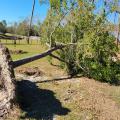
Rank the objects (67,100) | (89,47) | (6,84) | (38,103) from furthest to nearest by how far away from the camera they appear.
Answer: (89,47) → (67,100) → (38,103) → (6,84)

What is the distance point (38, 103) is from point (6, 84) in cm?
155

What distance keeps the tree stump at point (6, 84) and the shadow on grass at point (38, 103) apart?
0.60 meters

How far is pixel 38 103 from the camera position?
9930 millimetres

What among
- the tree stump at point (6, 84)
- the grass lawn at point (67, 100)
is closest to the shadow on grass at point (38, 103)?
the grass lawn at point (67, 100)

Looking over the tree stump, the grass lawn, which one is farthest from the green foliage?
the tree stump

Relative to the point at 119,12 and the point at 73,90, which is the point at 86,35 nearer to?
the point at 119,12

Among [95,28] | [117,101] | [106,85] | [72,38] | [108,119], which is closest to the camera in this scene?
[108,119]

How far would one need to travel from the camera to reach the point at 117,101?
36.1ft

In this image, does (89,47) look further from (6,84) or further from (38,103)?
(6,84)

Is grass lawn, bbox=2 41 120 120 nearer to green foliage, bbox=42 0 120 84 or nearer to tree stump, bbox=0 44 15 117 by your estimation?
tree stump, bbox=0 44 15 117

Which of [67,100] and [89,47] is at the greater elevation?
[89,47]

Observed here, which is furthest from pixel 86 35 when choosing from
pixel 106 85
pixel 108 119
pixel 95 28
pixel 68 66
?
pixel 108 119

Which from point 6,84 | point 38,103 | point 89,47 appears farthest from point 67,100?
point 89,47

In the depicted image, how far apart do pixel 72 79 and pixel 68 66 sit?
134cm
